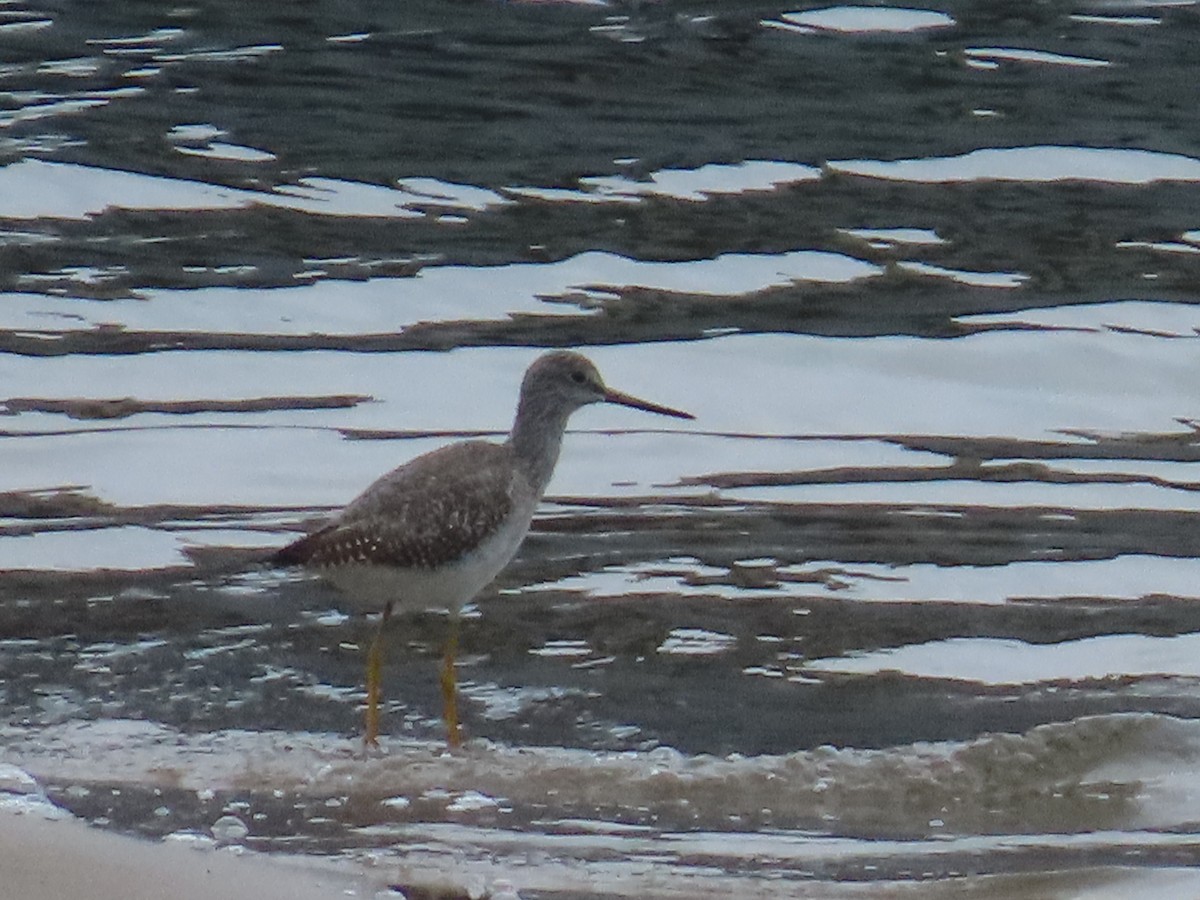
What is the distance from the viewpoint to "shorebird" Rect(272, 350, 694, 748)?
697cm

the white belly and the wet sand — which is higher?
the white belly

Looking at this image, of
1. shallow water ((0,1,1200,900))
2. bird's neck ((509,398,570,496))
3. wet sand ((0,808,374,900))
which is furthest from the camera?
bird's neck ((509,398,570,496))

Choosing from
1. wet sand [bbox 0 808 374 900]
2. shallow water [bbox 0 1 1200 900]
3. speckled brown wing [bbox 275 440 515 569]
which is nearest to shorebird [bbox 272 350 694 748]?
speckled brown wing [bbox 275 440 515 569]

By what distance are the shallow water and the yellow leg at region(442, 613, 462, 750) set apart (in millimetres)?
91

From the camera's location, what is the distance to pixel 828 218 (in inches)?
511

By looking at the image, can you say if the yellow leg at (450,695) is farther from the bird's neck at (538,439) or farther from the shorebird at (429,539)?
A: the bird's neck at (538,439)

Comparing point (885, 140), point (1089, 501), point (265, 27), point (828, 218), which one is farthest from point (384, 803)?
point (265, 27)

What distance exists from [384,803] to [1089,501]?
391 centimetres

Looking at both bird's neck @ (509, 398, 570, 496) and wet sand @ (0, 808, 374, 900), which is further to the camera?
bird's neck @ (509, 398, 570, 496)

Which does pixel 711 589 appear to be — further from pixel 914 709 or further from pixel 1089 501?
pixel 1089 501

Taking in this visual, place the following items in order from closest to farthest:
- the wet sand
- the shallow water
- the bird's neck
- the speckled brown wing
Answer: the wet sand
the shallow water
the speckled brown wing
the bird's neck

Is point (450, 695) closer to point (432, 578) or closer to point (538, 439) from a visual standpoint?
point (432, 578)

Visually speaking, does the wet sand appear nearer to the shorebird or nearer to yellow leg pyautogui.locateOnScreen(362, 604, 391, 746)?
→ yellow leg pyautogui.locateOnScreen(362, 604, 391, 746)

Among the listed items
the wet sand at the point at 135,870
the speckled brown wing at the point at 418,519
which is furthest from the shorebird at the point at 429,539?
the wet sand at the point at 135,870
